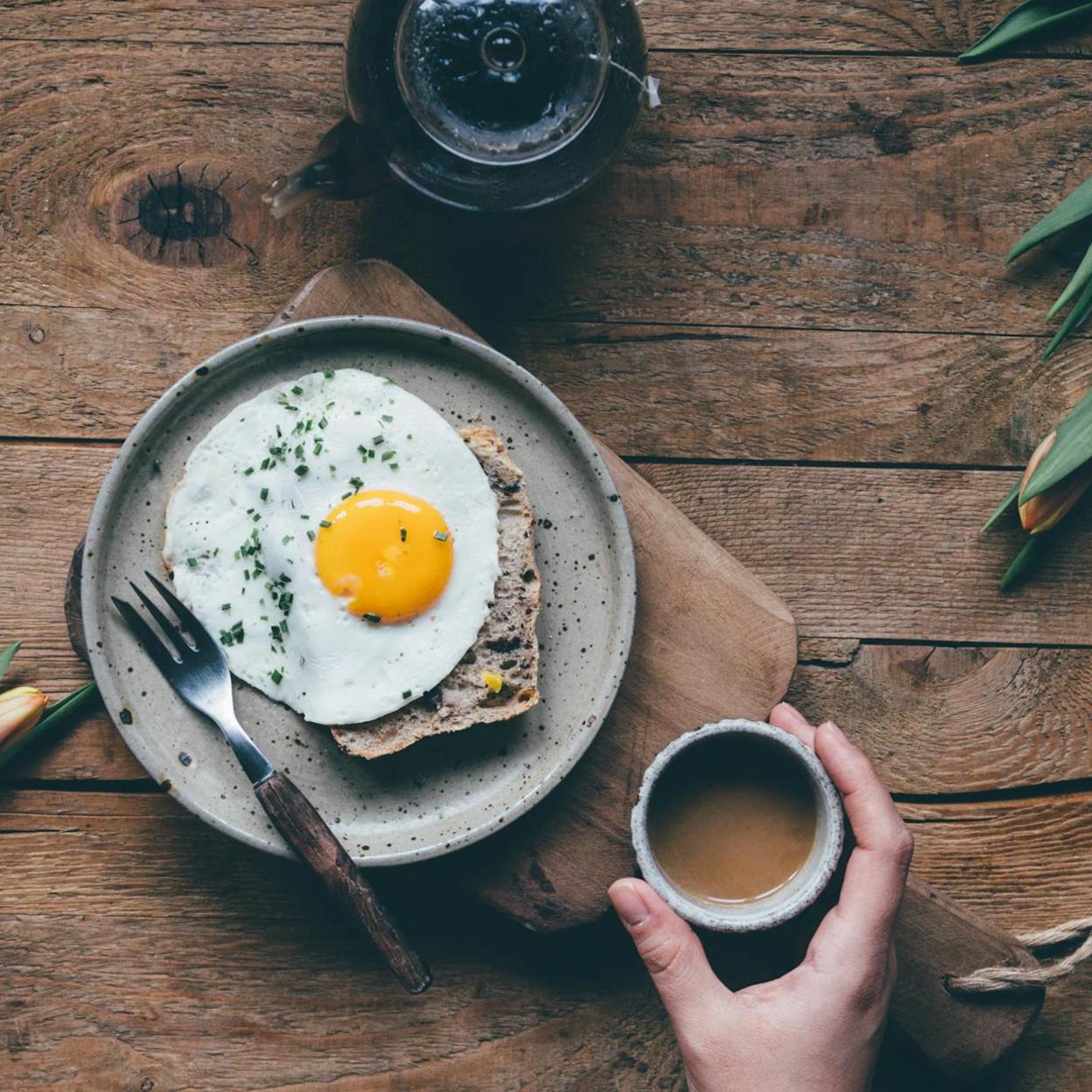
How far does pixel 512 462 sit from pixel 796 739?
2.48 ft

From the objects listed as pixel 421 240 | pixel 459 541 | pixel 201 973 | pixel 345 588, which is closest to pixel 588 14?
pixel 421 240

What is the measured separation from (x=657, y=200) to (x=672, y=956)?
1549 mm

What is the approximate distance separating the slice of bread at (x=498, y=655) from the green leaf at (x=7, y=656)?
76 cm

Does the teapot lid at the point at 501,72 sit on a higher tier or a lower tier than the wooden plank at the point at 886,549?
higher

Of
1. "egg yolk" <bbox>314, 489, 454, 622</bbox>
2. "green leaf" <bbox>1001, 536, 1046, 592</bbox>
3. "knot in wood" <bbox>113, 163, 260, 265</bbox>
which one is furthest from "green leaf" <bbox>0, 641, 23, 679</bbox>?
"green leaf" <bbox>1001, 536, 1046, 592</bbox>

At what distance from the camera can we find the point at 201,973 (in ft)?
7.29

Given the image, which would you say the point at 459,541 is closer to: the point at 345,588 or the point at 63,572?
the point at 345,588

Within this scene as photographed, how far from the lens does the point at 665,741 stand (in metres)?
2.11

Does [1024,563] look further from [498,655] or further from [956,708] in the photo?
[498,655]

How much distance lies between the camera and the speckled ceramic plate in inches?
78.3

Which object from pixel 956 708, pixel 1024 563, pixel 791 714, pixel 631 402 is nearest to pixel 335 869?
pixel 791 714

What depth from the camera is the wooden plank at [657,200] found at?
222cm

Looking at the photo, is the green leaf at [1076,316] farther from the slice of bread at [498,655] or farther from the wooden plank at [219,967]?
the wooden plank at [219,967]

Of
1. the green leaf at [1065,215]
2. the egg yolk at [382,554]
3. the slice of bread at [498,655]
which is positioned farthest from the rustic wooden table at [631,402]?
the egg yolk at [382,554]
